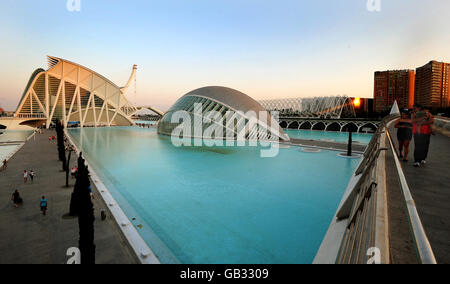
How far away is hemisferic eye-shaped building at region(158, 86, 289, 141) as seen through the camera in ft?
89.7

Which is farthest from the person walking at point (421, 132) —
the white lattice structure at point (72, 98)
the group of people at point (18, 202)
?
the white lattice structure at point (72, 98)

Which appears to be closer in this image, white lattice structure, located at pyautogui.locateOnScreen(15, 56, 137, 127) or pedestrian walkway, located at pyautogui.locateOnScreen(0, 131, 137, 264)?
pedestrian walkway, located at pyautogui.locateOnScreen(0, 131, 137, 264)

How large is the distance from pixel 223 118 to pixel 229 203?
777 inches

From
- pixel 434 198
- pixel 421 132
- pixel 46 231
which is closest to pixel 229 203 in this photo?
pixel 46 231

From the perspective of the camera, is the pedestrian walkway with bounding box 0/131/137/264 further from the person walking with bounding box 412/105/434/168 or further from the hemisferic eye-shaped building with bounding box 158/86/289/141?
the hemisferic eye-shaped building with bounding box 158/86/289/141

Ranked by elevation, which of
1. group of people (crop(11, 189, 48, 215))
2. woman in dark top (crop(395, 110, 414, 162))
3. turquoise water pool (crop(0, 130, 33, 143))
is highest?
woman in dark top (crop(395, 110, 414, 162))

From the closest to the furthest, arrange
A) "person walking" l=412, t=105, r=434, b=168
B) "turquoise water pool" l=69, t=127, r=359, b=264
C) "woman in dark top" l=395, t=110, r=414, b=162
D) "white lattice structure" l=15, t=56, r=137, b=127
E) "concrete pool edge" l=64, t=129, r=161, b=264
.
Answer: "person walking" l=412, t=105, r=434, b=168 < "concrete pool edge" l=64, t=129, r=161, b=264 < "woman in dark top" l=395, t=110, r=414, b=162 < "turquoise water pool" l=69, t=127, r=359, b=264 < "white lattice structure" l=15, t=56, r=137, b=127

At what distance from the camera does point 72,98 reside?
190 feet

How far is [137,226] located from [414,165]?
770 centimetres

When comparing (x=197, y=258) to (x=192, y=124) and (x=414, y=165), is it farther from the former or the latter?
(x=192, y=124)

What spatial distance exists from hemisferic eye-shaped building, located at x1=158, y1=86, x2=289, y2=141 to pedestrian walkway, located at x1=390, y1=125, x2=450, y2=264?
21875mm

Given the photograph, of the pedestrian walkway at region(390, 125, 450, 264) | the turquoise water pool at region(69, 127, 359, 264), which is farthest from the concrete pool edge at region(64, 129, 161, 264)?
the pedestrian walkway at region(390, 125, 450, 264)

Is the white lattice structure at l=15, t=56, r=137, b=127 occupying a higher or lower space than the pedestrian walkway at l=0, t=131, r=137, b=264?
higher
